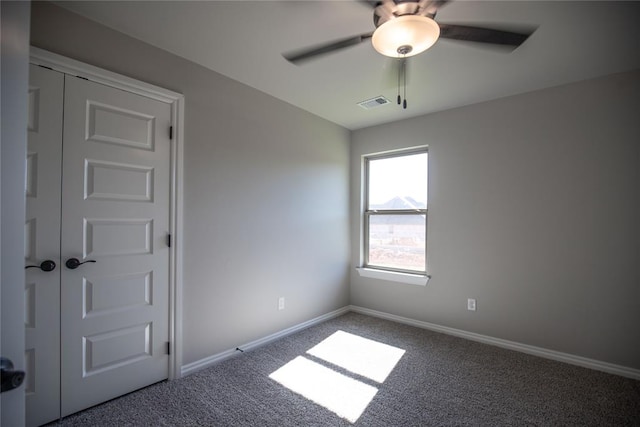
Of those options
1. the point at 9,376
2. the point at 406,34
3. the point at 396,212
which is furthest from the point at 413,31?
the point at 396,212

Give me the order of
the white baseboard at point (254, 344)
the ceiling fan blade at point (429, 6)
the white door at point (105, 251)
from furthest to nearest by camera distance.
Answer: the white baseboard at point (254, 344), the white door at point (105, 251), the ceiling fan blade at point (429, 6)

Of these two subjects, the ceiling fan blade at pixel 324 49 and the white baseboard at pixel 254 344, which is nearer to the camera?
the ceiling fan blade at pixel 324 49

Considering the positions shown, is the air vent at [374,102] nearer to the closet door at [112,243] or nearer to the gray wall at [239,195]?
the gray wall at [239,195]

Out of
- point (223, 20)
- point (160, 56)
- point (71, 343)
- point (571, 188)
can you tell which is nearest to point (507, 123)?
point (571, 188)

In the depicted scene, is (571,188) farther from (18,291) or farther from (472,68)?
(18,291)

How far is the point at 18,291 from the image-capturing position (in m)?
0.70

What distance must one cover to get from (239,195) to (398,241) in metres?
2.10

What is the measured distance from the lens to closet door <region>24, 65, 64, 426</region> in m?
1.75

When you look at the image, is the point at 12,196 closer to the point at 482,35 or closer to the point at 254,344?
the point at 482,35

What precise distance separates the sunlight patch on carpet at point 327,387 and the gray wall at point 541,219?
157 cm

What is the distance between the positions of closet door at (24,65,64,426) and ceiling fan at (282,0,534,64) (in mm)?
1701

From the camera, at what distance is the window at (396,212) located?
12.1ft

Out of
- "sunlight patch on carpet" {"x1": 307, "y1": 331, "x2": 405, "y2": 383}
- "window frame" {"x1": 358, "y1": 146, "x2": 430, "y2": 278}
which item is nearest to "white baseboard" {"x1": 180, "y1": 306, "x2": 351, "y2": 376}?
"sunlight patch on carpet" {"x1": 307, "y1": 331, "x2": 405, "y2": 383}

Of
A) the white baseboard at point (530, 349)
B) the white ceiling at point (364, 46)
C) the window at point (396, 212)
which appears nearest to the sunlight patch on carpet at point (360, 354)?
the white baseboard at point (530, 349)
